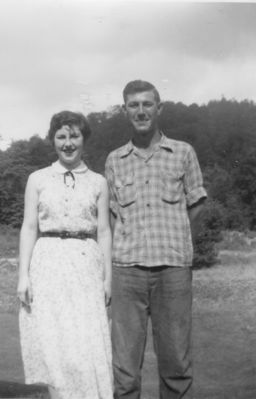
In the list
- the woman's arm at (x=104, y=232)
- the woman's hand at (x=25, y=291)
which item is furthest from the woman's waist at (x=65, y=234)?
the woman's hand at (x=25, y=291)

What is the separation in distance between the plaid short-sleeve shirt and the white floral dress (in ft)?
0.85

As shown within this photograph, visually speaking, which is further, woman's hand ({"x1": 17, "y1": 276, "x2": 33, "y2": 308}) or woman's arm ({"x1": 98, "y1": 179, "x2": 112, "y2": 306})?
woman's arm ({"x1": 98, "y1": 179, "x2": 112, "y2": 306})

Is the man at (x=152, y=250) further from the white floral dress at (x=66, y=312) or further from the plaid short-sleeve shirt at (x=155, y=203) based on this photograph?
the white floral dress at (x=66, y=312)

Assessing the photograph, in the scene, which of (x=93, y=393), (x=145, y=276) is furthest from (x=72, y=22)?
(x=93, y=393)

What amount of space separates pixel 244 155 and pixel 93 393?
7342 millimetres

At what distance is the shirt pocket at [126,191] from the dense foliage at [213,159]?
2.53 m

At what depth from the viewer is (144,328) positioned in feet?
10.1

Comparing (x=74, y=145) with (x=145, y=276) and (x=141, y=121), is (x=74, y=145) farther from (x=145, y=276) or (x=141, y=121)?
(x=145, y=276)

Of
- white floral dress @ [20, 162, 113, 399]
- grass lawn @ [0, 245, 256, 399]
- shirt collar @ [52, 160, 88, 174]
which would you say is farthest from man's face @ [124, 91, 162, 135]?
grass lawn @ [0, 245, 256, 399]

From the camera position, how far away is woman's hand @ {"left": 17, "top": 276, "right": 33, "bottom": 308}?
284 cm

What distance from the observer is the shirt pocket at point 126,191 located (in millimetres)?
3105

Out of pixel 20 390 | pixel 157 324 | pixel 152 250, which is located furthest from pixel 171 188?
pixel 20 390

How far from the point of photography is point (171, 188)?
3.10m

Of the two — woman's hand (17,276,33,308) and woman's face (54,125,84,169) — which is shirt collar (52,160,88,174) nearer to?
woman's face (54,125,84,169)
